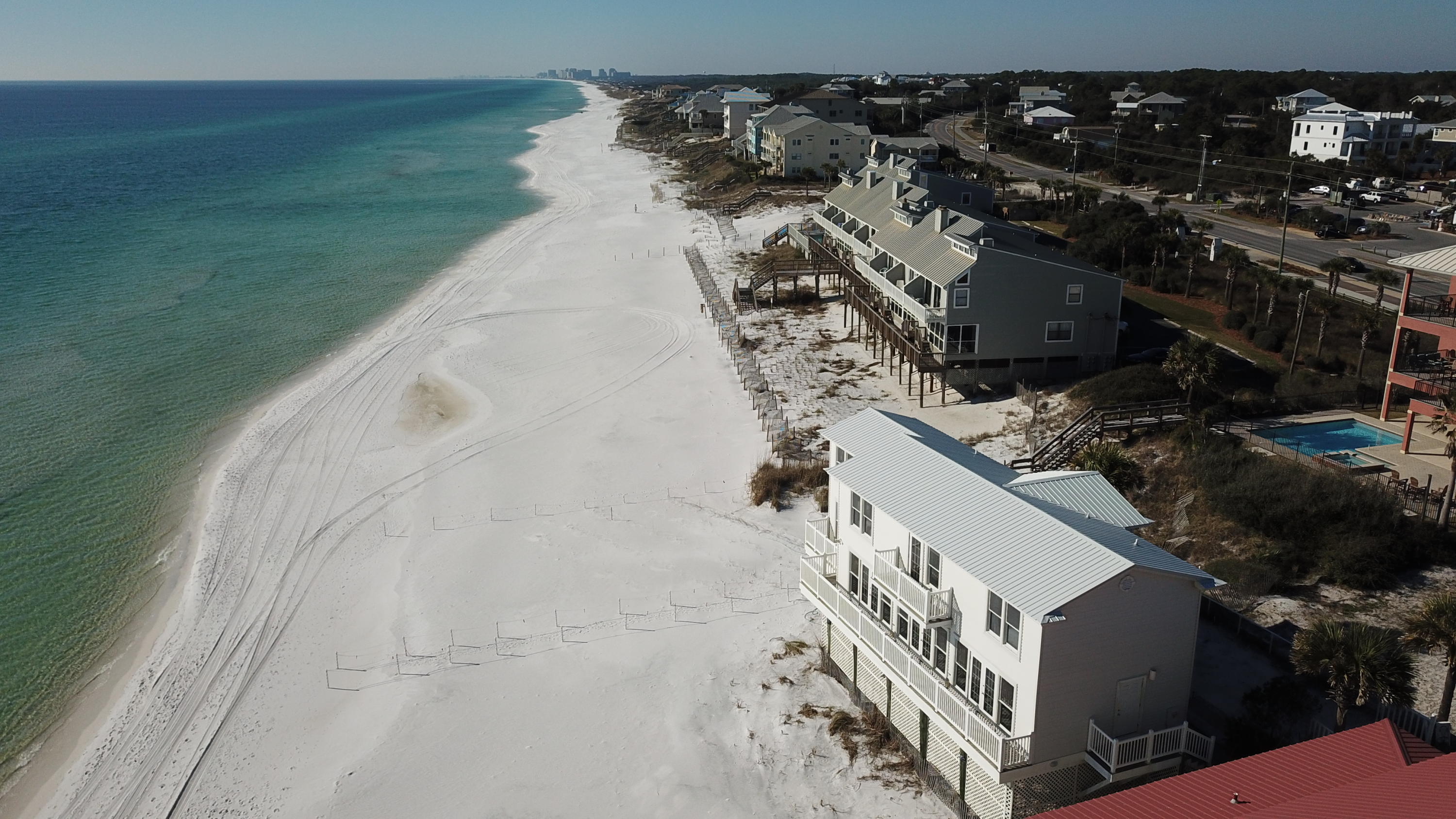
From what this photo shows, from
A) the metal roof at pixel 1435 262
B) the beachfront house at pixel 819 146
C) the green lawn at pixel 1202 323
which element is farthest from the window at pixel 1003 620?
the beachfront house at pixel 819 146

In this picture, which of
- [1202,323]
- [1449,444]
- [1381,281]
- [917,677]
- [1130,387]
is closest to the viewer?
[917,677]

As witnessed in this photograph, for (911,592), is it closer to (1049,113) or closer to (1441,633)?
(1441,633)

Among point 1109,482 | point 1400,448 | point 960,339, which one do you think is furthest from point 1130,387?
point 1109,482

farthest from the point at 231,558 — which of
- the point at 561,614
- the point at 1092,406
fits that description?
the point at 1092,406

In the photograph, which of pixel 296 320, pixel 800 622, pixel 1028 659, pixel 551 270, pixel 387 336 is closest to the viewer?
pixel 1028 659

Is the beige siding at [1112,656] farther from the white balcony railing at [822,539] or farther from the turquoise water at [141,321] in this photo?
the turquoise water at [141,321]

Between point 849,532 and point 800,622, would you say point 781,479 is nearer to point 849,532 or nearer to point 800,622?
point 800,622
